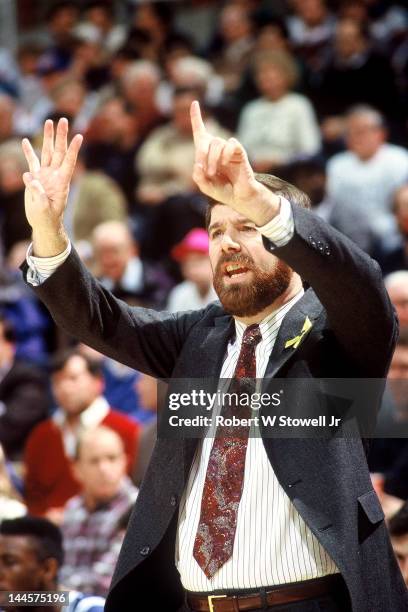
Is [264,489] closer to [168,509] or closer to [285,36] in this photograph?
[168,509]

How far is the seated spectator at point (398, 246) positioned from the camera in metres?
6.64

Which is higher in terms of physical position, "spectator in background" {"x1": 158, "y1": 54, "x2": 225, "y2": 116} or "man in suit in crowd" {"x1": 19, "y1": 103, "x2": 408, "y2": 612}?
"spectator in background" {"x1": 158, "y1": 54, "x2": 225, "y2": 116}

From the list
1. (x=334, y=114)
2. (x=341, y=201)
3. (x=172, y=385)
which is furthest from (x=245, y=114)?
(x=172, y=385)

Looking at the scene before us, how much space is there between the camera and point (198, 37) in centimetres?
1159

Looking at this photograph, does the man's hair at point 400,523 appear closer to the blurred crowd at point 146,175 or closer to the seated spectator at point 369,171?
the blurred crowd at point 146,175

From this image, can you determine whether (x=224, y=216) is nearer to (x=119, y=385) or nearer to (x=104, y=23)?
(x=119, y=385)

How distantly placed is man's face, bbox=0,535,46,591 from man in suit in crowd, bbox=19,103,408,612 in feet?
4.18

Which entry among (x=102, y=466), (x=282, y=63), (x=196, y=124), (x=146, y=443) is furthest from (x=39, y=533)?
(x=282, y=63)

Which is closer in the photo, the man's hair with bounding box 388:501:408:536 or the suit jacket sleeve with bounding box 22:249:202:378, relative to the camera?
the suit jacket sleeve with bounding box 22:249:202:378

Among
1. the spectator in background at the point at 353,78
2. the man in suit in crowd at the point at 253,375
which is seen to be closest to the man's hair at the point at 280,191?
the man in suit in crowd at the point at 253,375

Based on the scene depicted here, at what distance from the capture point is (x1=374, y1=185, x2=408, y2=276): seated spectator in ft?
21.8

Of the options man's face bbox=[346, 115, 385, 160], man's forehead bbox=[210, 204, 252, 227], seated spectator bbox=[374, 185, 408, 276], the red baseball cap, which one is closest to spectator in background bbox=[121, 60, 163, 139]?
man's face bbox=[346, 115, 385, 160]

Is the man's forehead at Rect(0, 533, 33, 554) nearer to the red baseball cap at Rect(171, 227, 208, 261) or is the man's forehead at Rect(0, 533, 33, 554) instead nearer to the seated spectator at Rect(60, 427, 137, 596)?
the seated spectator at Rect(60, 427, 137, 596)

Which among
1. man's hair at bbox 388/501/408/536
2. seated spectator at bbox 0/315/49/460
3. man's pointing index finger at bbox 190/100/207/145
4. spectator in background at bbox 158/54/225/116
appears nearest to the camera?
man's pointing index finger at bbox 190/100/207/145
